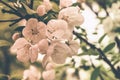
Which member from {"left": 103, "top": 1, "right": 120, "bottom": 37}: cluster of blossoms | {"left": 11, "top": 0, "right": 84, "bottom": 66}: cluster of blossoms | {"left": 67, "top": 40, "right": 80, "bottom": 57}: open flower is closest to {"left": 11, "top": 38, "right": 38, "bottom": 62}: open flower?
{"left": 11, "top": 0, "right": 84, "bottom": 66}: cluster of blossoms

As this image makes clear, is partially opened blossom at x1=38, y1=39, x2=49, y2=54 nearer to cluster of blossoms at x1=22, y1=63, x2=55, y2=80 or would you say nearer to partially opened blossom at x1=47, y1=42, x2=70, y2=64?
partially opened blossom at x1=47, y1=42, x2=70, y2=64

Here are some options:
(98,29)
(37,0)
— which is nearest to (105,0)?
(98,29)

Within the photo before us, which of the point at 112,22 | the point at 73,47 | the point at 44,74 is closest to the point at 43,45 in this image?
the point at 73,47

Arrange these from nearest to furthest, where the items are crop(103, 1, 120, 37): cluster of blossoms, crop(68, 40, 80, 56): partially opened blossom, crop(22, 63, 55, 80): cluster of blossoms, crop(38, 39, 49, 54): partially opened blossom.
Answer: crop(38, 39, 49, 54): partially opened blossom < crop(68, 40, 80, 56): partially opened blossom < crop(22, 63, 55, 80): cluster of blossoms < crop(103, 1, 120, 37): cluster of blossoms

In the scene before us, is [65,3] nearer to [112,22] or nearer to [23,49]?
[23,49]

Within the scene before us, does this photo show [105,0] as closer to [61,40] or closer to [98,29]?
[98,29]
